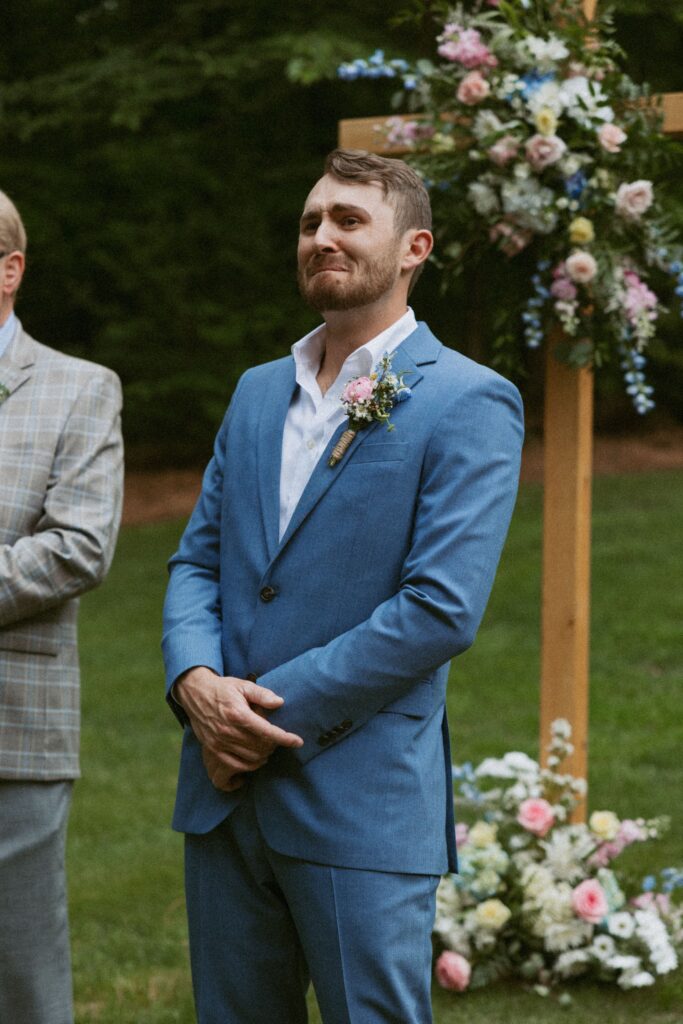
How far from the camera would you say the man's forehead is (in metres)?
2.51

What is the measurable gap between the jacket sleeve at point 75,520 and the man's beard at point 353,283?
2.49ft

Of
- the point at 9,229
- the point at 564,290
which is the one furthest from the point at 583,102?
the point at 9,229

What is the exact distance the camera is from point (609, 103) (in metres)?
3.82

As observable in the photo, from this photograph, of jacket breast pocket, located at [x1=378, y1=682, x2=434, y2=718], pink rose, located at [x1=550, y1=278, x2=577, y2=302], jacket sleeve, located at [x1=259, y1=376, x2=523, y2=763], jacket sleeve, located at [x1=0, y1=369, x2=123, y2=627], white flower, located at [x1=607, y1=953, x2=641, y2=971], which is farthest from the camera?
white flower, located at [x1=607, y1=953, x2=641, y2=971]

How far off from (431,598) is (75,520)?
0.96 meters

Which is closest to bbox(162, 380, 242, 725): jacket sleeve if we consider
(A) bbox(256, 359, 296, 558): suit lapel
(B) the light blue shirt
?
(A) bbox(256, 359, 296, 558): suit lapel

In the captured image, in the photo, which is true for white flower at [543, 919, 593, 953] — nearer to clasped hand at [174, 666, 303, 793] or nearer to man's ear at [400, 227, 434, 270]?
clasped hand at [174, 666, 303, 793]

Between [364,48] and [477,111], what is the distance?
6440 mm

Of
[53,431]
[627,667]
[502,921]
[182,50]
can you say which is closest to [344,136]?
[53,431]

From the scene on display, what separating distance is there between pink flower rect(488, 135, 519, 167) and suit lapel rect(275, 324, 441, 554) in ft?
4.49

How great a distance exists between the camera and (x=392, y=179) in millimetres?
2537

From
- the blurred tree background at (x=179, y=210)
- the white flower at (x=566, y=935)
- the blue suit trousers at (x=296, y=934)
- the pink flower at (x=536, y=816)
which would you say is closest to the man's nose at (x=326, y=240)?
the blue suit trousers at (x=296, y=934)

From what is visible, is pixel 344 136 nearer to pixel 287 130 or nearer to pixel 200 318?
pixel 200 318

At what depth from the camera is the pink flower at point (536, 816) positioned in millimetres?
4109
